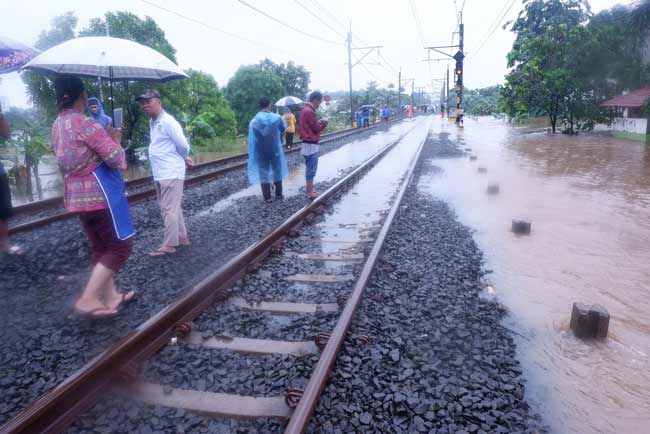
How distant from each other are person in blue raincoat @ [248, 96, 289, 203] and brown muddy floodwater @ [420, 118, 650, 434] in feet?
11.3

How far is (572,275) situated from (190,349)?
4.13 m

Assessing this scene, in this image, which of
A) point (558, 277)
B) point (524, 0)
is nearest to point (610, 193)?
point (558, 277)

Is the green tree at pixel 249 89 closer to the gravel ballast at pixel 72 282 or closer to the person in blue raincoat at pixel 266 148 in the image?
the person in blue raincoat at pixel 266 148

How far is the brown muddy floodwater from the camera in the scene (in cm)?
296

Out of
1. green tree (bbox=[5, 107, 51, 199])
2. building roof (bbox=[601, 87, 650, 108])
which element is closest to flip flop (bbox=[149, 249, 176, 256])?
green tree (bbox=[5, 107, 51, 199])

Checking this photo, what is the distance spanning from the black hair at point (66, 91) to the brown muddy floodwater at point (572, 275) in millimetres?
3972

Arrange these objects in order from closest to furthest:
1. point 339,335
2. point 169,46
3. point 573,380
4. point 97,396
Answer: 1. point 97,396
2. point 573,380
3. point 339,335
4. point 169,46

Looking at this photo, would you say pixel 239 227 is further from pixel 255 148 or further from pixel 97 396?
pixel 97 396

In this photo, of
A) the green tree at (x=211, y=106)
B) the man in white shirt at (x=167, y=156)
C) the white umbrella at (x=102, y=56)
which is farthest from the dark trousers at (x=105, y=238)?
the green tree at (x=211, y=106)

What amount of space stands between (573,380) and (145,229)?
5.89 metres

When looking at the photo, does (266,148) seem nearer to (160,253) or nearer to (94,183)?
(160,253)

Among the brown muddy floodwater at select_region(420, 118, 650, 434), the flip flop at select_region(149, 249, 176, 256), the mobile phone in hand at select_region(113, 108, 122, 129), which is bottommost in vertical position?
the brown muddy floodwater at select_region(420, 118, 650, 434)

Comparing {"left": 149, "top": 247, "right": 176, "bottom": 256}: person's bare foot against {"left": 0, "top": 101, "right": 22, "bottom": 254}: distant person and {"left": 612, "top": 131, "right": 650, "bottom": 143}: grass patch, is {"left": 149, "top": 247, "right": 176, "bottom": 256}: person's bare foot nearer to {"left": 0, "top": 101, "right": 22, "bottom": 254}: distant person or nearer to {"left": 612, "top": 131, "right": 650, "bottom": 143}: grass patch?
{"left": 0, "top": 101, "right": 22, "bottom": 254}: distant person

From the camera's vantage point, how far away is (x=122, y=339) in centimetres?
327
